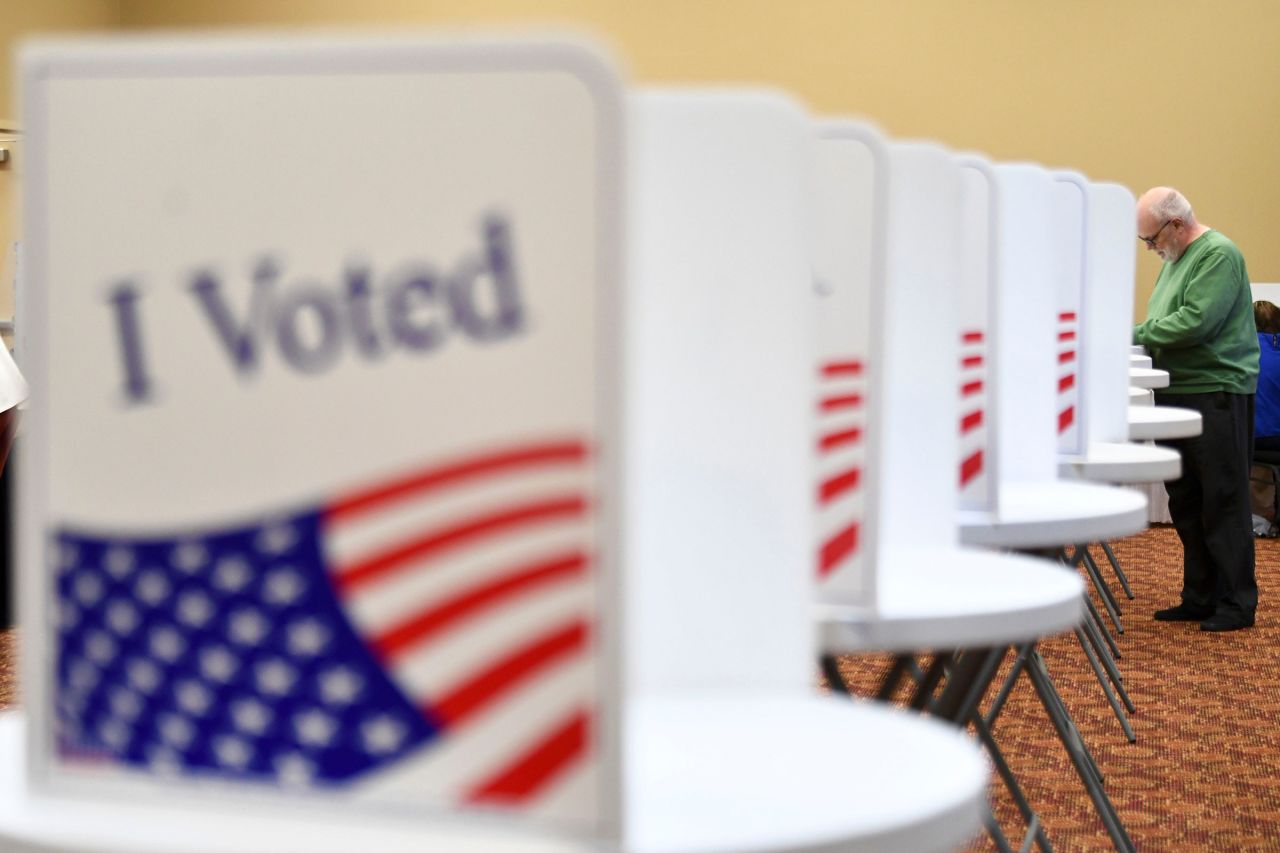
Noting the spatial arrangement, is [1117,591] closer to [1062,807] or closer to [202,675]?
[1062,807]

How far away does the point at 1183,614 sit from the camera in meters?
5.95

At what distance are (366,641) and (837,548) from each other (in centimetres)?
58

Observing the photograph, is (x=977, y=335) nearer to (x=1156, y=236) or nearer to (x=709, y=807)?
(x=709, y=807)

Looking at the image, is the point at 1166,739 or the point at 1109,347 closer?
the point at 1109,347

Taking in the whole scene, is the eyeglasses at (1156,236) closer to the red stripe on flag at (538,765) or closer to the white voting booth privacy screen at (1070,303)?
the white voting booth privacy screen at (1070,303)

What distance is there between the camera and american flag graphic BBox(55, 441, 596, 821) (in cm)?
76

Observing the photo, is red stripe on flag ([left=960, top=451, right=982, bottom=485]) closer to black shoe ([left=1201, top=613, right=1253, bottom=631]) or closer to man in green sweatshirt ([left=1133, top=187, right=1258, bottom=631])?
man in green sweatshirt ([left=1133, top=187, right=1258, bottom=631])

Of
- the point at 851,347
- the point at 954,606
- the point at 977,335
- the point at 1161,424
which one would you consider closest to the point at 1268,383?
the point at 1161,424

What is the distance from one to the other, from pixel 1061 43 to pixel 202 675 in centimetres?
958

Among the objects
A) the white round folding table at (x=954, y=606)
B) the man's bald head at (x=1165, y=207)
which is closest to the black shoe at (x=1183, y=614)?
the man's bald head at (x=1165, y=207)

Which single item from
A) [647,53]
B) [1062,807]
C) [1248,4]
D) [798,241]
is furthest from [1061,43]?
[798,241]

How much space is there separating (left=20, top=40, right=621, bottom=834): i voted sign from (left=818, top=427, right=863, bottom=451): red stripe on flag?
0.52 metres

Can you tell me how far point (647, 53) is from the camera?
10.4m

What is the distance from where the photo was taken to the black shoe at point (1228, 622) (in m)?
5.72
